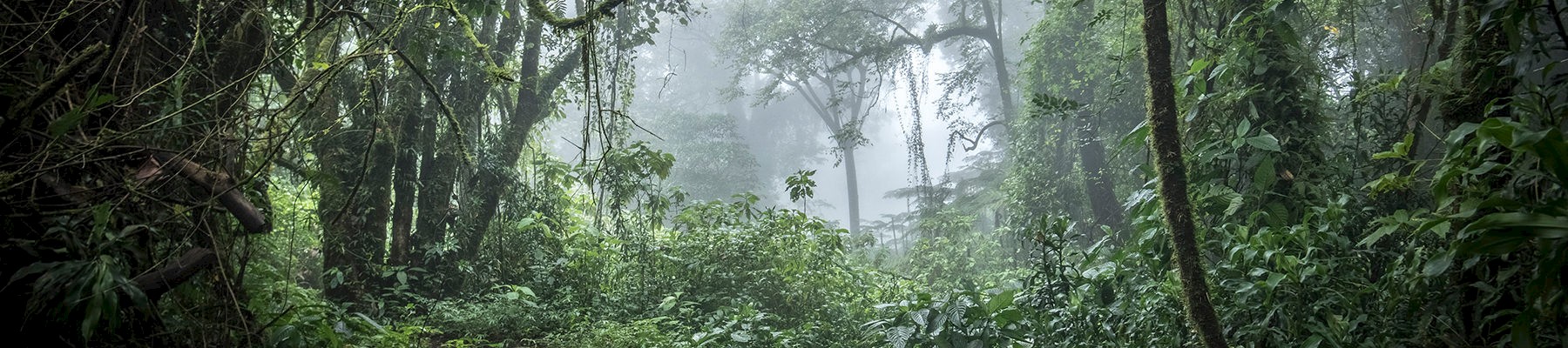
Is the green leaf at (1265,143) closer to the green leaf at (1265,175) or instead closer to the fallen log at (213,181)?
the green leaf at (1265,175)

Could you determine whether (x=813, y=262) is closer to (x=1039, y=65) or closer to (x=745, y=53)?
(x=1039, y=65)

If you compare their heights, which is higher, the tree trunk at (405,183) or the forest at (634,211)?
the tree trunk at (405,183)

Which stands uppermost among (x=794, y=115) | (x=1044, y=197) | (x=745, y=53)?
(x=794, y=115)

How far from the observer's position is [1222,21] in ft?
12.8

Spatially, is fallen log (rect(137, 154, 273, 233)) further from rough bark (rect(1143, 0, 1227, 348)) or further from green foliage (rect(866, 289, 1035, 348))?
rough bark (rect(1143, 0, 1227, 348))

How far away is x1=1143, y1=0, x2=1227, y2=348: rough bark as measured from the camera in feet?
8.75

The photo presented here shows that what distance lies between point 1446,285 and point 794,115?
32639 millimetres

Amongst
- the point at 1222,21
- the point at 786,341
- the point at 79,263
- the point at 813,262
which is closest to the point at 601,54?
the point at 813,262

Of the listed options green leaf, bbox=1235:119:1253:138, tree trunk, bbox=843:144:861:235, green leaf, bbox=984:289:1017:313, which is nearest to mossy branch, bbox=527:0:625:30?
green leaf, bbox=984:289:1017:313

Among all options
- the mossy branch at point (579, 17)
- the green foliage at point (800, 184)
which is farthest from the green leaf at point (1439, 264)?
the green foliage at point (800, 184)

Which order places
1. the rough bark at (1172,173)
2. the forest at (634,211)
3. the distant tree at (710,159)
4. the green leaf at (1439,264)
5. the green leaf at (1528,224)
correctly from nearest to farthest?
the green leaf at (1528,224), the green leaf at (1439,264), the forest at (634,211), the rough bark at (1172,173), the distant tree at (710,159)

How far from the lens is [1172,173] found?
9.34ft

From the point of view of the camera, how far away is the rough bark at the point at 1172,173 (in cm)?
267

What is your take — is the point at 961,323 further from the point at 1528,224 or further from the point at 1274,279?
the point at 1528,224
